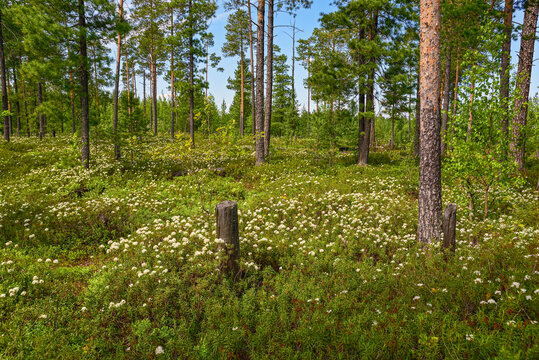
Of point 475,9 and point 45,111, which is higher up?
point 475,9

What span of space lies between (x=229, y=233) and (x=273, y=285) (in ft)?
4.04

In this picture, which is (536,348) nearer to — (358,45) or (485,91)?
(485,91)

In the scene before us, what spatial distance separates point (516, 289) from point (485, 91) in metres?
5.28

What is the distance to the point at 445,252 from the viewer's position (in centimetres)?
505

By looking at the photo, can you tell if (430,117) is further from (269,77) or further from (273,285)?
(269,77)

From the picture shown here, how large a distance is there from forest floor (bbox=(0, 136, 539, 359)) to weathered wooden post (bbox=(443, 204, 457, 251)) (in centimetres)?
24

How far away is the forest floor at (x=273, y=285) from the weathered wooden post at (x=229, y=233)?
8.2 inches

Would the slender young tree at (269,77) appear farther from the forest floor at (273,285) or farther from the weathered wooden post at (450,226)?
the weathered wooden post at (450,226)

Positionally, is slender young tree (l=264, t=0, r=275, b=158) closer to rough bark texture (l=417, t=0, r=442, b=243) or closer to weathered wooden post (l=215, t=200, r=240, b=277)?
rough bark texture (l=417, t=0, r=442, b=243)

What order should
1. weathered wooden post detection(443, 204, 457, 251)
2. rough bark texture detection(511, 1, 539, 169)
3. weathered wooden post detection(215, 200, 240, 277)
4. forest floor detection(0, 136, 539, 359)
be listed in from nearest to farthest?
forest floor detection(0, 136, 539, 359), weathered wooden post detection(215, 200, 240, 277), weathered wooden post detection(443, 204, 457, 251), rough bark texture detection(511, 1, 539, 169)

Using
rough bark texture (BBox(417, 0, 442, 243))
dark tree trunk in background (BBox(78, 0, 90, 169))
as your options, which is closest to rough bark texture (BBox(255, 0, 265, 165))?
dark tree trunk in background (BBox(78, 0, 90, 169))

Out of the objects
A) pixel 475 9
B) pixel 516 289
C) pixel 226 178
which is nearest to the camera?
pixel 516 289

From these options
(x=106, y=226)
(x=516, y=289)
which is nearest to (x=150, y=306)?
(x=106, y=226)

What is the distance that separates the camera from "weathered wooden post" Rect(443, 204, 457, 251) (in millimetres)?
5137
